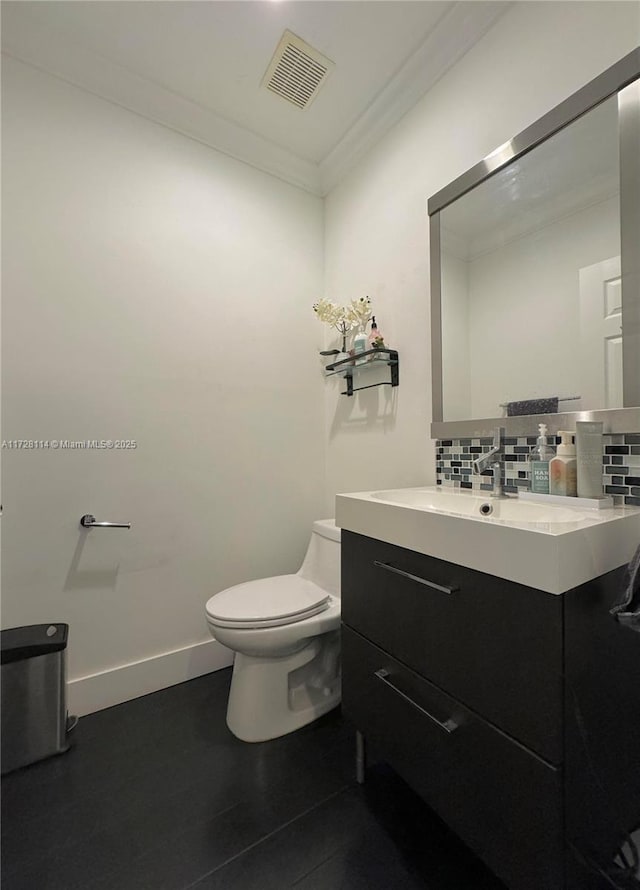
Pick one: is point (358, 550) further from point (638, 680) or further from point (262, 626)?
point (638, 680)

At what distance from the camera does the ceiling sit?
1311mm

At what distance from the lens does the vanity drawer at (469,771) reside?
2.15 feet

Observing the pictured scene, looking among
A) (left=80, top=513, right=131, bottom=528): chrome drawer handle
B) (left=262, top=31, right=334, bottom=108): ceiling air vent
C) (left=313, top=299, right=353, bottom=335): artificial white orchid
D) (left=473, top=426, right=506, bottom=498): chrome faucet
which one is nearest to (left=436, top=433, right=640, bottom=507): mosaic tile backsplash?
(left=473, top=426, right=506, bottom=498): chrome faucet

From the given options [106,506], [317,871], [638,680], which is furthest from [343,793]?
[106,506]

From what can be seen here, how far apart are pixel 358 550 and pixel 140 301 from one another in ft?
4.49

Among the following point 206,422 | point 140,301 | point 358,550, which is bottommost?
point 358,550

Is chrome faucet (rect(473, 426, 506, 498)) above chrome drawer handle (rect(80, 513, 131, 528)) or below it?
above

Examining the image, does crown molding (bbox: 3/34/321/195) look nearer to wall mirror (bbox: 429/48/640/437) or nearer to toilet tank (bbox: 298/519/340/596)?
wall mirror (bbox: 429/48/640/437)

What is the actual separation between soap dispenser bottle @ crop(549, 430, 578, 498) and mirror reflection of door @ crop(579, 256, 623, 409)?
0.13m

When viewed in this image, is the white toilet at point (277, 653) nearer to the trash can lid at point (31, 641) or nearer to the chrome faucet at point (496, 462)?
the trash can lid at point (31, 641)

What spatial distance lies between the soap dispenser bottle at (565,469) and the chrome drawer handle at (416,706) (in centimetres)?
64

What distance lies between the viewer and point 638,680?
0.82 meters

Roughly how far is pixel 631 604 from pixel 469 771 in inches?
18.7

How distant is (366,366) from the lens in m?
1.80
